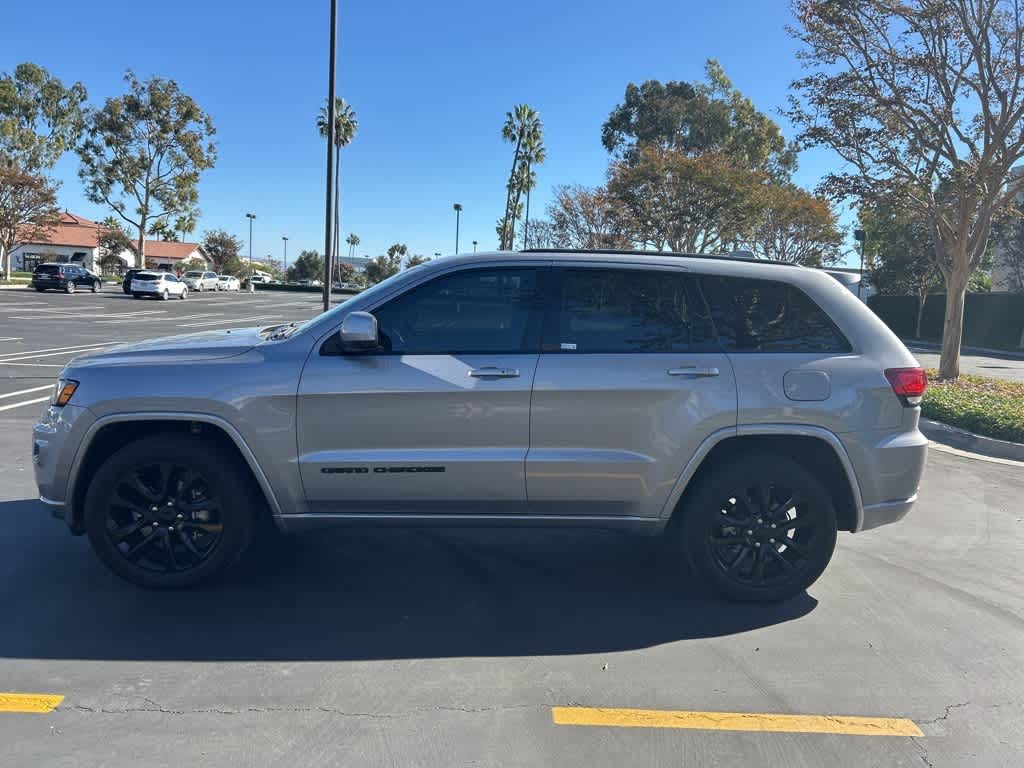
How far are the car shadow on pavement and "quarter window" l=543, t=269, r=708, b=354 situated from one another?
144 centimetres

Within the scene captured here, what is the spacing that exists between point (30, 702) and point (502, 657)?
199 centimetres

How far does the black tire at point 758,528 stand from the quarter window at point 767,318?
0.64m

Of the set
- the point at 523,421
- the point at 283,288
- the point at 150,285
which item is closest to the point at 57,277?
the point at 150,285

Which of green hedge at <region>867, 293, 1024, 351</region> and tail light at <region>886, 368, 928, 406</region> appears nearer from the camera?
tail light at <region>886, 368, 928, 406</region>

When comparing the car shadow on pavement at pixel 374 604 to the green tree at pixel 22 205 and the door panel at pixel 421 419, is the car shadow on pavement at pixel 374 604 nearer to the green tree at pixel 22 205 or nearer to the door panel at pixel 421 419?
the door panel at pixel 421 419

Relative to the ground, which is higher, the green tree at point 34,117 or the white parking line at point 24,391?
the green tree at point 34,117

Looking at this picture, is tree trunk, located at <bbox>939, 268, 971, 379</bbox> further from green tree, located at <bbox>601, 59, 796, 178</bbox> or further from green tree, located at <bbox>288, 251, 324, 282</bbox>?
green tree, located at <bbox>288, 251, 324, 282</bbox>

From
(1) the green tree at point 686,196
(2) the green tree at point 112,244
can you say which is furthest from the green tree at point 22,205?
(1) the green tree at point 686,196

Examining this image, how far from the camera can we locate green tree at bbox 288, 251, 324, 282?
8962cm

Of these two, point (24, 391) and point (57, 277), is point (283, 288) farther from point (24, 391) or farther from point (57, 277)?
point (24, 391)

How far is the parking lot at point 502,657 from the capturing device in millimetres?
2986

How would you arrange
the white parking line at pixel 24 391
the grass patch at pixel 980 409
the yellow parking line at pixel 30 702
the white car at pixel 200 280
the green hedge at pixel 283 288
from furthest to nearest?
the green hedge at pixel 283 288, the white car at pixel 200 280, the white parking line at pixel 24 391, the grass patch at pixel 980 409, the yellow parking line at pixel 30 702

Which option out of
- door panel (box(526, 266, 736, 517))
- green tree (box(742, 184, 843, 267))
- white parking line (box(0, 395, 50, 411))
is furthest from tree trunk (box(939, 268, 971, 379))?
green tree (box(742, 184, 843, 267))

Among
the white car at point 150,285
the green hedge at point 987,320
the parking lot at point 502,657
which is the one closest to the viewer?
the parking lot at point 502,657
